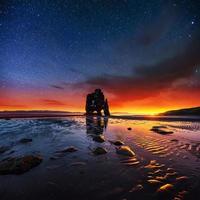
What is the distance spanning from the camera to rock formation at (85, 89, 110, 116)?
215 feet

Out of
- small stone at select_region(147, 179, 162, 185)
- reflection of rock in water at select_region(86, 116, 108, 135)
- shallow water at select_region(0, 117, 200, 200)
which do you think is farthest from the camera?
reflection of rock in water at select_region(86, 116, 108, 135)

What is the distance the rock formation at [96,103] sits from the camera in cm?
6556

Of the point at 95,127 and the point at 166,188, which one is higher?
the point at 95,127

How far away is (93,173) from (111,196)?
1.18m

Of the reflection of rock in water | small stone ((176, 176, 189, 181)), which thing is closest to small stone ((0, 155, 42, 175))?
small stone ((176, 176, 189, 181))

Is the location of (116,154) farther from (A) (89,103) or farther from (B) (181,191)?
(A) (89,103)

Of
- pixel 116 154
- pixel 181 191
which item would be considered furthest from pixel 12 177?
pixel 181 191

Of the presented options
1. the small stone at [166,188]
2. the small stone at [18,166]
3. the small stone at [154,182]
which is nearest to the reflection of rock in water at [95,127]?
the small stone at [18,166]

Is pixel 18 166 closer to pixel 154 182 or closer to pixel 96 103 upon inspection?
pixel 154 182

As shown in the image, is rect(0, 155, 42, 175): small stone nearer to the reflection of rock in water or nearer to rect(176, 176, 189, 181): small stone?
rect(176, 176, 189, 181): small stone

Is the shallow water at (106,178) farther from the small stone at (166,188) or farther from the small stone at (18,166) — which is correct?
the small stone at (18,166)

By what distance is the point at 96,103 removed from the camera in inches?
2598

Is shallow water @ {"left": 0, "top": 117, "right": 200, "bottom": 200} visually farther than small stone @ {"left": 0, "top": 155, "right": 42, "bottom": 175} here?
No

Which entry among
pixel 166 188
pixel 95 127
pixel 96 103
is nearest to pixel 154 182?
pixel 166 188
